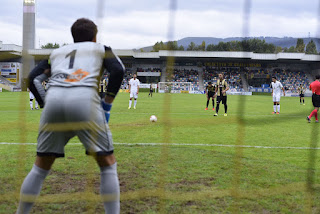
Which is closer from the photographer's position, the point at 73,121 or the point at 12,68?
the point at 73,121

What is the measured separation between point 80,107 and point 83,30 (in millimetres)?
642

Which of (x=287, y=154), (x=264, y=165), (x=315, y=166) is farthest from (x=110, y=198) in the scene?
(x=287, y=154)

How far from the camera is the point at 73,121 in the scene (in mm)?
2240

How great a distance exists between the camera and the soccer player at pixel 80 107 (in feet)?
7.30

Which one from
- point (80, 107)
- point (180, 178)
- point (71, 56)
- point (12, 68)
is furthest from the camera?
point (12, 68)

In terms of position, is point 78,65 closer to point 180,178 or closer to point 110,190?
point 110,190

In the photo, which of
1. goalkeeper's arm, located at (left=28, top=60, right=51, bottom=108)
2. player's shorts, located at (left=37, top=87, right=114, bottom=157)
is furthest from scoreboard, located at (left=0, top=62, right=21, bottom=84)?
player's shorts, located at (left=37, top=87, right=114, bottom=157)

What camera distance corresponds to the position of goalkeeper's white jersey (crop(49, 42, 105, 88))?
227 cm

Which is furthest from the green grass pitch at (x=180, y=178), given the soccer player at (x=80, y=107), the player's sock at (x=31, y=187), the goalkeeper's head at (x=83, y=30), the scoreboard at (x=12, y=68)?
the goalkeeper's head at (x=83, y=30)

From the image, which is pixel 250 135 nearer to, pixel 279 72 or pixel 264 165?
pixel 264 165

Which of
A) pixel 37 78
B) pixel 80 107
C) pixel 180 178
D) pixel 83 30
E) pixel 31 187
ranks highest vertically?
pixel 83 30

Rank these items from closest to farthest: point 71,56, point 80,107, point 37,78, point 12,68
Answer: point 80,107
point 71,56
point 37,78
point 12,68

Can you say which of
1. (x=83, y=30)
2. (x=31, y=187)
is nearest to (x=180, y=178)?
(x=31, y=187)

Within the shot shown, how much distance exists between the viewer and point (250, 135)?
7703mm
